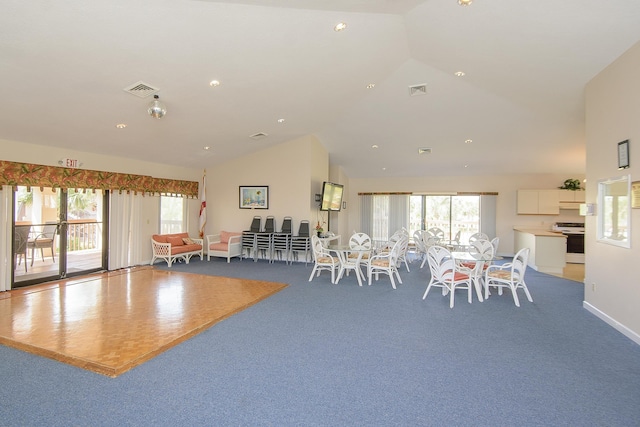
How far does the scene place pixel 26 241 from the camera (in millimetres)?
5566

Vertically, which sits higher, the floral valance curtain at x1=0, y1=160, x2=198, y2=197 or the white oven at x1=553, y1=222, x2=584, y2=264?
the floral valance curtain at x1=0, y1=160, x2=198, y2=197

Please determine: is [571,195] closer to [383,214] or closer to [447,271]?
[383,214]

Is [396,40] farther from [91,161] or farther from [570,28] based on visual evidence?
[91,161]

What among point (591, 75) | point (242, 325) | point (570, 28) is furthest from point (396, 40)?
point (242, 325)

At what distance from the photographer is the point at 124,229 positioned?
711cm

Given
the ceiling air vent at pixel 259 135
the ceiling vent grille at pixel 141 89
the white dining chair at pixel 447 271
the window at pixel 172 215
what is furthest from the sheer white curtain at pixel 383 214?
the ceiling vent grille at pixel 141 89

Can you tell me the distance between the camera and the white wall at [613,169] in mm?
3340

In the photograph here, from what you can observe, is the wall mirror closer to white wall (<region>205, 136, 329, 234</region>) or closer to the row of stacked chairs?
the row of stacked chairs

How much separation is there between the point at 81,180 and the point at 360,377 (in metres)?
6.41

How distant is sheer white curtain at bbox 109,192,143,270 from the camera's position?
6887 mm

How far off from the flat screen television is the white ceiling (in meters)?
1.53

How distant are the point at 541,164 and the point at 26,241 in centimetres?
1168

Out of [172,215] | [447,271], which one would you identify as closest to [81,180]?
[172,215]

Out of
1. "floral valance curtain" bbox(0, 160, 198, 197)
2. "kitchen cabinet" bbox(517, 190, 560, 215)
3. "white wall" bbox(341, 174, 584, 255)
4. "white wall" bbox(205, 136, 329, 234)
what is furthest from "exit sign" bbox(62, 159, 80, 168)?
"kitchen cabinet" bbox(517, 190, 560, 215)
